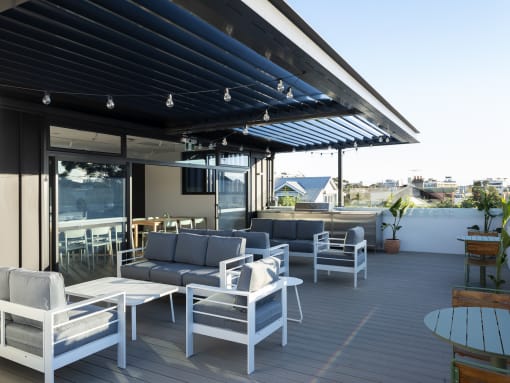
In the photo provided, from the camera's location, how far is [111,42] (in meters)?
3.53

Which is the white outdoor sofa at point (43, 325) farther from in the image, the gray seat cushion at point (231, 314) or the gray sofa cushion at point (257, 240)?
the gray sofa cushion at point (257, 240)

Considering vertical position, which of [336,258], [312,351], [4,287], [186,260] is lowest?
[312,351]

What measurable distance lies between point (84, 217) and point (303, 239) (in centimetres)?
428

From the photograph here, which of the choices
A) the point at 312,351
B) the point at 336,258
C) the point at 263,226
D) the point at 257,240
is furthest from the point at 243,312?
the point at 263,226

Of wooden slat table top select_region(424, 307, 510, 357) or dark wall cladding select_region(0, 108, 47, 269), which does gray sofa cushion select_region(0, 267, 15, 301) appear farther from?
wooden slat table top select_region(424, 307, 510, 357)

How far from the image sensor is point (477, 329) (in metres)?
2.14

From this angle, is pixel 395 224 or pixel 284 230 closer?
pixel 284 230

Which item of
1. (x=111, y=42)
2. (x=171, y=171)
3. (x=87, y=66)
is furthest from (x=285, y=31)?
(x=171, y=171)

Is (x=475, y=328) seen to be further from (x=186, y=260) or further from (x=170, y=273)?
(x=186, y=260)

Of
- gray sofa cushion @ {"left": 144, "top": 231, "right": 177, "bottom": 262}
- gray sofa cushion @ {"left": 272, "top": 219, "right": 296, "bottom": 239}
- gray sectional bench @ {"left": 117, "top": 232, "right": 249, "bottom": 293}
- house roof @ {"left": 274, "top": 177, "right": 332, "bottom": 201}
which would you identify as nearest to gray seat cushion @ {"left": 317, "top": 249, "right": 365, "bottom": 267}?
gray sofa cushion @ {"left": 272, "top": 219, "right": 296, "bottom": 239}

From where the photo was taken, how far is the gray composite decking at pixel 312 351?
3051mm

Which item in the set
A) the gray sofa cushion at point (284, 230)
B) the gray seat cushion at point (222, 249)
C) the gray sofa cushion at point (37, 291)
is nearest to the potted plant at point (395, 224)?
the gray sofa cushion at point (284, 230)

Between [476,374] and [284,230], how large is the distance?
6.41 m

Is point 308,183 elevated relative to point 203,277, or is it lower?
elevated
